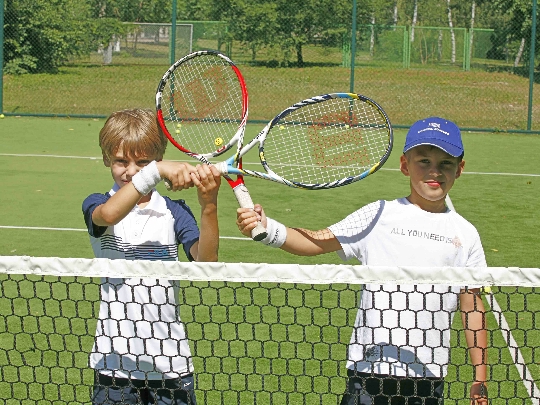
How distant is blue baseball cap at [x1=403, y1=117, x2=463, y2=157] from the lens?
3311mm

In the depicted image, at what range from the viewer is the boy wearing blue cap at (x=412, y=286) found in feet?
10.3

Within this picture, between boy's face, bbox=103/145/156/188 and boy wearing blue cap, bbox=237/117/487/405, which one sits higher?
boy's face, bbox=103/145/156/188

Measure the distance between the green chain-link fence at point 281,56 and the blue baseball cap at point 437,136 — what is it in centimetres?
1426

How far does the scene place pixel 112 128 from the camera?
3.38m

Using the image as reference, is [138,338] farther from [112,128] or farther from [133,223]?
[112,128]

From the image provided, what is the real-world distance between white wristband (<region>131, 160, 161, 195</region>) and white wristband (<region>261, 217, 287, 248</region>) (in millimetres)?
440

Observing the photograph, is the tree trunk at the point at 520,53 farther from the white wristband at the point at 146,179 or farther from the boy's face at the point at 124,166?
the white wristband at the point at 146,179

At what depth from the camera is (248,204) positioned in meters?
3.44

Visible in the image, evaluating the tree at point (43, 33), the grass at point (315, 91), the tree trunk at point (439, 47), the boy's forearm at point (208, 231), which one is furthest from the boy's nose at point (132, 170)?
the tree trunk at point (439, 47)

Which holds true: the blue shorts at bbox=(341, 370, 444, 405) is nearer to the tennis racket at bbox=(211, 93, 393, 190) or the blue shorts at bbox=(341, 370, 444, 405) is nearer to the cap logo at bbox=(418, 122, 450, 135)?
the cap logo at bbox=(418, 122, 450, 135)

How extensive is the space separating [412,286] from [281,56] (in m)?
16.2

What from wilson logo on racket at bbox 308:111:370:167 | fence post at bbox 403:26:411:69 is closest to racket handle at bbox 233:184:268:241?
wilson logo on racket at bbox 308:111:370:167

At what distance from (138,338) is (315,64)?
16607mm

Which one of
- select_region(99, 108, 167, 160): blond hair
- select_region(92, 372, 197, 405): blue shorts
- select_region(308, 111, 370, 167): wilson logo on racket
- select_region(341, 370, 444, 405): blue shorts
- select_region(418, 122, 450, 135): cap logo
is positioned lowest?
select_region(92, 372, 197, 405): blue shorts
